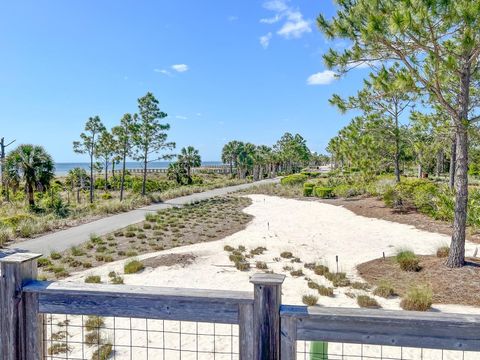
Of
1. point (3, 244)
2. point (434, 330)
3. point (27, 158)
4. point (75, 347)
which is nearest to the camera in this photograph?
point (434, 330)

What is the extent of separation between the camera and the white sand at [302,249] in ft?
28.6

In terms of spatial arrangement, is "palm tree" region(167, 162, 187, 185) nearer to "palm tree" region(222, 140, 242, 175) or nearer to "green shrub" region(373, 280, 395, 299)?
"palm tree" region(222, 140, 242, 175)

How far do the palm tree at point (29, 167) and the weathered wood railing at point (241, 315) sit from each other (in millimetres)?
24631

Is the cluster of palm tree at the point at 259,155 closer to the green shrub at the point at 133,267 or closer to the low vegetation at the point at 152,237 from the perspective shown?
the low vegetation at the point at 152,237

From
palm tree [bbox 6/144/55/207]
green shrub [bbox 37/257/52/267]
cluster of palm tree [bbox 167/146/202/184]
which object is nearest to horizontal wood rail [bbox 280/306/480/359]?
green shrub [bbox 37/257/52/267]

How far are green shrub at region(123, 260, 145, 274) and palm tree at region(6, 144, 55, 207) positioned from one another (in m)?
17.4

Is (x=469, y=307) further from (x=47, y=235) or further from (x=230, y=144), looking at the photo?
(x=230, y=144)

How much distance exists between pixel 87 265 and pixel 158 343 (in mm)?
5868

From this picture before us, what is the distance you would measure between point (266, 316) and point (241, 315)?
0.17 metres

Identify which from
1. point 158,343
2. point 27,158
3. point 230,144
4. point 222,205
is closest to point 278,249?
point 158,343

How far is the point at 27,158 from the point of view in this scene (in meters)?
24.4

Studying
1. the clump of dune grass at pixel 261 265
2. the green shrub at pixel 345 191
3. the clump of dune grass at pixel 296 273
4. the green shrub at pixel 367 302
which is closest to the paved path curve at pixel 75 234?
the clump of dune grass at pixel 261 265

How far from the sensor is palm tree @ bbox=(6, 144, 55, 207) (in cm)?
2414

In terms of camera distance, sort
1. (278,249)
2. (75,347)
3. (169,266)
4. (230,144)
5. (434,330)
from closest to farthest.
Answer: (434,330) < (75,347) < (169,266) < (278,249) < (230,144)
